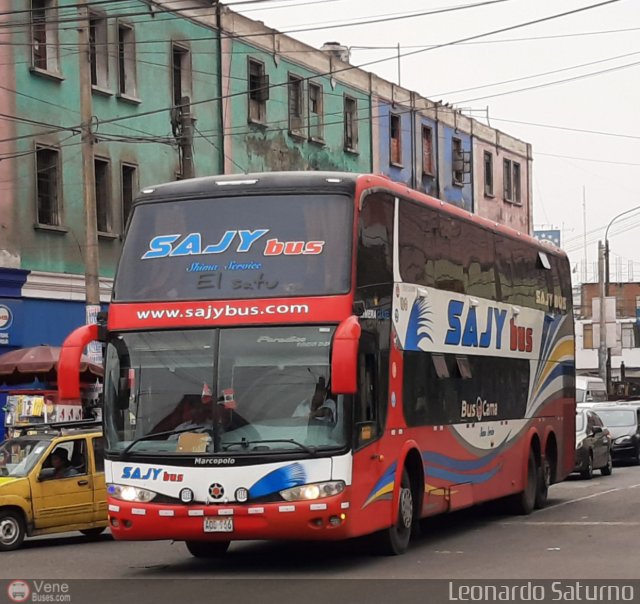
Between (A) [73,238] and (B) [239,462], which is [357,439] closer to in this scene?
(B) [239,462]

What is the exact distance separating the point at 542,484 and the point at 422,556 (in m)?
7.19

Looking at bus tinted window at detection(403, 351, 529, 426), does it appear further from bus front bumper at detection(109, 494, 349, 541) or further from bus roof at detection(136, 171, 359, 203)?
bus front bumper at detection(109, 494, 349, 541)

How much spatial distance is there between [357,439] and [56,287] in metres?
18.7

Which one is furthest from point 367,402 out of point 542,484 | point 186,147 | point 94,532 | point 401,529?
point 186,147

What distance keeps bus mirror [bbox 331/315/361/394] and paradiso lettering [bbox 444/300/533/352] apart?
4345 millimetres

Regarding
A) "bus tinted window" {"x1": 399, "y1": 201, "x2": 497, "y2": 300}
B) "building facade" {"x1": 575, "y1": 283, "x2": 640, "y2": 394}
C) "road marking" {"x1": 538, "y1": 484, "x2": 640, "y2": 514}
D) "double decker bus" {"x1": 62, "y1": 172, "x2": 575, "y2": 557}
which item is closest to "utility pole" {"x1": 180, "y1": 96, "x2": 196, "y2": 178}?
"bus tinted window" {"x1": 399, "y1": 201, "x2": 497, "y2": 300}

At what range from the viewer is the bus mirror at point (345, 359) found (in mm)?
12688

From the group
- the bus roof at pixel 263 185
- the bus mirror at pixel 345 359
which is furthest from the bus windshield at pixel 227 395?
the bus roof at pixel 263 185

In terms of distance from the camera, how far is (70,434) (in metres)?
18.8

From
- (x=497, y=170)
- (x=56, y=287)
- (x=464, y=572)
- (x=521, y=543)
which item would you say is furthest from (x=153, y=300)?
(x=497, y=170)

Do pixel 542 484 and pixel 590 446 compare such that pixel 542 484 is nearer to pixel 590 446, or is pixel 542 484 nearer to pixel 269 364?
pixel 590 446

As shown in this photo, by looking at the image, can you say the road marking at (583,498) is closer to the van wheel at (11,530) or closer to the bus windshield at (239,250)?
the van wheel at (11,530)

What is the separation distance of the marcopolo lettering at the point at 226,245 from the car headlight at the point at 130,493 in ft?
7.79

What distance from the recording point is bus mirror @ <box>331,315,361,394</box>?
41.6ft
